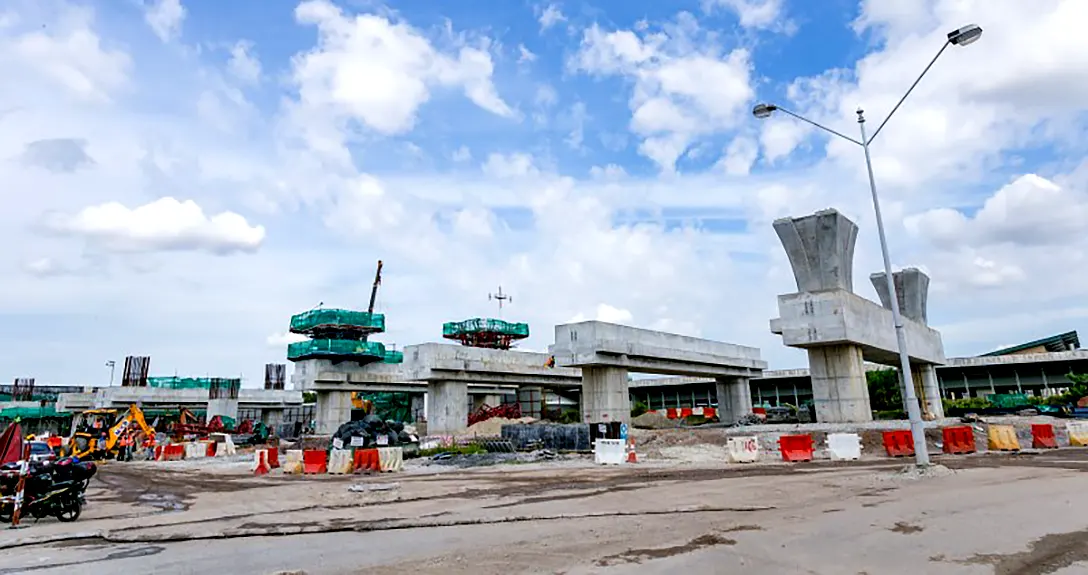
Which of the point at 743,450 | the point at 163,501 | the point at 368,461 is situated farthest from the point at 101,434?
the point at 743,450

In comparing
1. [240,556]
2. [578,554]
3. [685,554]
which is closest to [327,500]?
[240,556]

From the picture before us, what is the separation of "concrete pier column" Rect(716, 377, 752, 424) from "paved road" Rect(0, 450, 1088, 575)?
40978mm

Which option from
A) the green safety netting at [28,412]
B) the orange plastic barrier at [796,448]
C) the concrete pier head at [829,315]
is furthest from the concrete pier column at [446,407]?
the green safety netting at [28,412]

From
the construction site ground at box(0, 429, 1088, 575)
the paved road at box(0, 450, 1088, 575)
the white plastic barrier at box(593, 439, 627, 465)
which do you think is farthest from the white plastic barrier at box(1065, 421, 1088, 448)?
the white plastic barrier at box(593, 439, 627, 465)

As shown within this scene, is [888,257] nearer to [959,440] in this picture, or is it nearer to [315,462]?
[959,440]

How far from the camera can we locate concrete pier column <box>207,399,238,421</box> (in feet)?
245

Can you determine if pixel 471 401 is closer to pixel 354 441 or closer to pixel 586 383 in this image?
pixel 586 383

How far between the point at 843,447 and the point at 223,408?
72.1 meters

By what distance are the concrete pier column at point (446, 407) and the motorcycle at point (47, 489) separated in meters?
33.1

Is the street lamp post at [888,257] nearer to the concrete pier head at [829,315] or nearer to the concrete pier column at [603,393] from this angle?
the concrete pier head at [829,315]

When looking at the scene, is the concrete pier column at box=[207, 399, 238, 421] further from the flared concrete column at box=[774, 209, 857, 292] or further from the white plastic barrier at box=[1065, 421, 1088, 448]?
the white plastic barrier at box=[1065, 421, 1088, 448]

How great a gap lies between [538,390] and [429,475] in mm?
48228

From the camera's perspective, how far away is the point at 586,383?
35.0 m

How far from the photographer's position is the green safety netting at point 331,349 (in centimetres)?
5756
